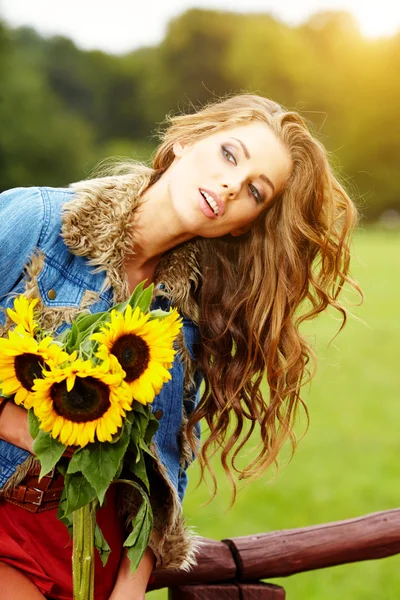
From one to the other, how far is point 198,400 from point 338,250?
0.67m

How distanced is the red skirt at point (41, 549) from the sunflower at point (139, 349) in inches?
26.1

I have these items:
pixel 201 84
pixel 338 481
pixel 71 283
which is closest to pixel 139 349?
pixel 71 283

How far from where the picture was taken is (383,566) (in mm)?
6633

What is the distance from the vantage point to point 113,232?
2.34 m

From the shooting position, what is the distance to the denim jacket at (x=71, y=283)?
7.15 ft

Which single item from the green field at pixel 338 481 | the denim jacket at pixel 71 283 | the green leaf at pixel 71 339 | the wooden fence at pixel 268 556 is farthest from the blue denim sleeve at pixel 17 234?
the green field at pixel 338 481

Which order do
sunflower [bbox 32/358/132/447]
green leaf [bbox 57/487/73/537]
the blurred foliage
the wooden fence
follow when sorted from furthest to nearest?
the blurred foliage < the wooden fence < green leaf [bbox 57/487/73/537] < sunflower [bbox 32/358/132/447]

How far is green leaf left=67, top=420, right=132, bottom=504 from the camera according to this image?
176 centimetres


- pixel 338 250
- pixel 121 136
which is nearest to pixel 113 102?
pixel 121 136

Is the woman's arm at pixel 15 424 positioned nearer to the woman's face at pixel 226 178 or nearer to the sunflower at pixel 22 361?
the sunflower at pixel 22 361

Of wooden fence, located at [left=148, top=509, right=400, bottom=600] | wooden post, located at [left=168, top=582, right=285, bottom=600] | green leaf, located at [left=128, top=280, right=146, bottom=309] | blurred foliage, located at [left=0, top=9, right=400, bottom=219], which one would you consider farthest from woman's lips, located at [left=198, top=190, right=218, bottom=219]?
blurred foliage, located at [left=0, top=9, right=400, bottom=219]

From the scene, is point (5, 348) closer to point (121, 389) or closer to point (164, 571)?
point (121, 389)

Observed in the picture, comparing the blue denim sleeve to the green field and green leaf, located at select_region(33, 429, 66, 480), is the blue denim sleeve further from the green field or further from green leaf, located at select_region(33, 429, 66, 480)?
the green field

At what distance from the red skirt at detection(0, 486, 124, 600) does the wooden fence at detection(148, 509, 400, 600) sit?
370 millimetres
